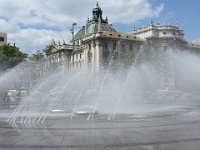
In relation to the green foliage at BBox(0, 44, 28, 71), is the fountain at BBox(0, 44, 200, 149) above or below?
below

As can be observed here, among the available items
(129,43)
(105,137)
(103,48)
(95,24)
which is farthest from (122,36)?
(105,137)

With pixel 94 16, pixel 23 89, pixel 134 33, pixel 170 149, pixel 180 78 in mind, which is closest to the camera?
pixel 170 149

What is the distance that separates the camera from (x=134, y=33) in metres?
93.3

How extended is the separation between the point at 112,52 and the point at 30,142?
73480 millimetres

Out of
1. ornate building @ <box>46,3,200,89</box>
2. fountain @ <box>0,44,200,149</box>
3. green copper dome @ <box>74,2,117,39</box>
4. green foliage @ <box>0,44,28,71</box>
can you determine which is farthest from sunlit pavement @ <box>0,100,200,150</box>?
green copper dome @ <box>74,2,117,39</box>

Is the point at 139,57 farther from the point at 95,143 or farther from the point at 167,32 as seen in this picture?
the point at 95,143


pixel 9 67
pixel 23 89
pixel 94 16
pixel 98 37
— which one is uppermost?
pixel 94 16

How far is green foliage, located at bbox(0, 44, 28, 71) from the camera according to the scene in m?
61.8

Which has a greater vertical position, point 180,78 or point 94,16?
point 94,16

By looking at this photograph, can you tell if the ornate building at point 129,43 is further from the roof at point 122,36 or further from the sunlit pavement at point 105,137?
the sunlit pavement at point 105,137

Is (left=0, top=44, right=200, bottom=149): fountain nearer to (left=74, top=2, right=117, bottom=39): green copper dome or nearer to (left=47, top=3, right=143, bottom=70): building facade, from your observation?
(left=47, top=3, right=143, bottom=70): building facade

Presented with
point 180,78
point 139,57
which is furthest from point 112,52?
point 139,57

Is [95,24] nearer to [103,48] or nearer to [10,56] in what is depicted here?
[103,48]

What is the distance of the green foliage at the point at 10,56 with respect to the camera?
61750mm
